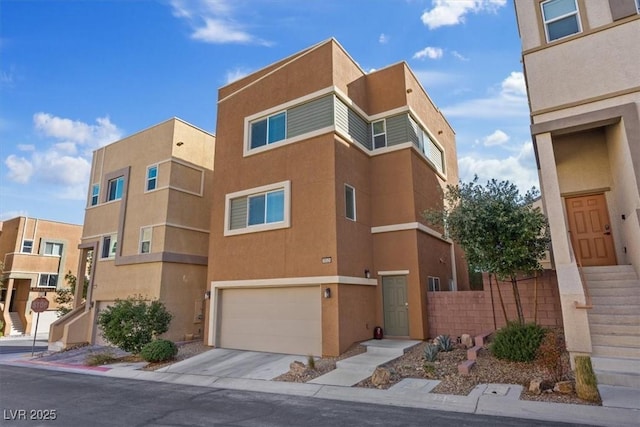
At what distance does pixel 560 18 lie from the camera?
10602 mm

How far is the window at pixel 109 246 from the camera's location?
19311mm

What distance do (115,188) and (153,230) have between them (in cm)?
510

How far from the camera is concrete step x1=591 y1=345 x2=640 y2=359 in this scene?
7.36 metres

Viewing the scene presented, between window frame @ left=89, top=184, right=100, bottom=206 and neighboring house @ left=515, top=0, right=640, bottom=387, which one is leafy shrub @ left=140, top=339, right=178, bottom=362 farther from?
window frame @ left=89, top=184, right=100, bottom=206

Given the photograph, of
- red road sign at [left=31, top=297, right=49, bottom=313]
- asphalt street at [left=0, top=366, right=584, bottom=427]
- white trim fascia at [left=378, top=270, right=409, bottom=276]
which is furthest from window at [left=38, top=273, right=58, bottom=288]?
white trim fascia at [left=378, top=270, right=409, bottom=276]

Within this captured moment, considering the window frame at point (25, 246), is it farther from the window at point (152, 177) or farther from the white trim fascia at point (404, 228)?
the white trim fascia at point (404, 228)

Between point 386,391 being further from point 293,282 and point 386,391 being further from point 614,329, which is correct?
point 293,282

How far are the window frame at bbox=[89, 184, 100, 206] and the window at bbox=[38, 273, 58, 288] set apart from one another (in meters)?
14.0

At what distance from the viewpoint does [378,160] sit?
1484 centimetres

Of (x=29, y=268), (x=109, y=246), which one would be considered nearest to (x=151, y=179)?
(x=109, y=246)

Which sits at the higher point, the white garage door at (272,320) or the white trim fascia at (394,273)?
→ the white trim fascia at (394,273)

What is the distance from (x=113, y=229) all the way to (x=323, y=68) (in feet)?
45.3

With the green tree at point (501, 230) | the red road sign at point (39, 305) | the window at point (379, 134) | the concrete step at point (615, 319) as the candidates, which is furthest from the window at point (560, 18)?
the red road sign at point (39, 305)

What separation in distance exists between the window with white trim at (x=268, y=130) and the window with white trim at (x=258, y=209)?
194 centimetres
